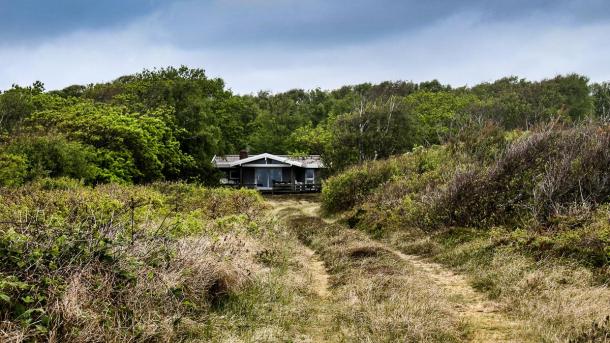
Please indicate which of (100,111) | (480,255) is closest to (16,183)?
(100,111)

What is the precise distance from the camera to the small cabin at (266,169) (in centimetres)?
4741

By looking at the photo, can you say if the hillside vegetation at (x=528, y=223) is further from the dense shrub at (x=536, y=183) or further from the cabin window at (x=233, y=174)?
the cabin window at (x=233, y=174)

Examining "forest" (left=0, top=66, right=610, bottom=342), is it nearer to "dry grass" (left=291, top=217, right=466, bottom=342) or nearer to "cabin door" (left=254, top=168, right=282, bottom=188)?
"dry grass" (left=291, top=217, right=466, bottom=342)

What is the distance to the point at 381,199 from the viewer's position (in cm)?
1916

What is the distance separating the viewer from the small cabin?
4741cm

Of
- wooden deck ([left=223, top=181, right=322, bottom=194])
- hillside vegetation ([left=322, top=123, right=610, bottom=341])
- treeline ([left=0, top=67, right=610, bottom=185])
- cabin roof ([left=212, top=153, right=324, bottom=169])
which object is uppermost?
treeline ([left=0, top=67, right=610, bottom=185])

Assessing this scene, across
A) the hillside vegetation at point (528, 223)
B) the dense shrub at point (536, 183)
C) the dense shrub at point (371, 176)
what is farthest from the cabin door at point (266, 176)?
the dense shrub at point (536, 183)

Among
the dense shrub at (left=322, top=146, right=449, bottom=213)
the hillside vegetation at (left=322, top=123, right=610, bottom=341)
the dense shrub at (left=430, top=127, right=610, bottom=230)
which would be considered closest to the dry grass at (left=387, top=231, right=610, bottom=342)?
the hillside vegetation at (left=322, top=123, right=610, bottom=341)

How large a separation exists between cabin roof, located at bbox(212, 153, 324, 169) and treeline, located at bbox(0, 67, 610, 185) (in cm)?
197

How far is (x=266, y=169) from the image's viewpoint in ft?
159

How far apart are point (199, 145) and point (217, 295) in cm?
3538

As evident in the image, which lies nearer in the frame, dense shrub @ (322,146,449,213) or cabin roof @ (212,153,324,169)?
dense shrub @ (322,146,449,213)

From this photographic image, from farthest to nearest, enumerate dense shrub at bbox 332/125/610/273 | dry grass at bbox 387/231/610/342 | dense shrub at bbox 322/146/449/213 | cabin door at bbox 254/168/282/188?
cabin door at bbox 254/168/282/188 < dense shrub at bbox 322/146/449/213 < dense shrub at bbox 332/125/610/273 < dry grass at bbox 387/231/610/342

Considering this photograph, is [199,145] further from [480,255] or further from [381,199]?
[480,255]
